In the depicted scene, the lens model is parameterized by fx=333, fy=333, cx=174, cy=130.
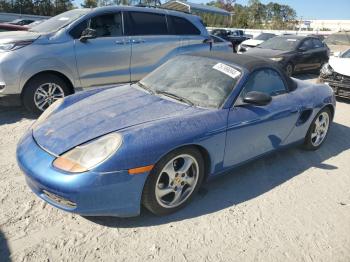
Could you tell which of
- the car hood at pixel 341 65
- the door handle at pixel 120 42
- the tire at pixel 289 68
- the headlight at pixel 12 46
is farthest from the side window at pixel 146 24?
the tire at pixel 289 68

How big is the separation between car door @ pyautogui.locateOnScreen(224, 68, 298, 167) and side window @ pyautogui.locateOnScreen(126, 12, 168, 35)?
10.2ft

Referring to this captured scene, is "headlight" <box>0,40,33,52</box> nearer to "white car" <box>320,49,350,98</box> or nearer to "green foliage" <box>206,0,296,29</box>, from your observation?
"white car" <box>320,49,350,98</box>

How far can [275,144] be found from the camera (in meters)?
3.84

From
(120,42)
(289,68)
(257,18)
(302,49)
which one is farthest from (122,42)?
(257,18)

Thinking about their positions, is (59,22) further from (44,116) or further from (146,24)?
(44,116)

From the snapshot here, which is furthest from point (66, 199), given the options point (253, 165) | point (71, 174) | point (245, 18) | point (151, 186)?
point (245, 18)

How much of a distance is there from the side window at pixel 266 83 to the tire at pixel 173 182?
36.3 inches

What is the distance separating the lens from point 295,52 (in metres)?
10.5

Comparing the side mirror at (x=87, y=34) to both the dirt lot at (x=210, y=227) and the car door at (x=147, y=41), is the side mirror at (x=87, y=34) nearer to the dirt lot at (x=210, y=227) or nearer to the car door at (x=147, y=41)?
the car door at (x=147, y=41)

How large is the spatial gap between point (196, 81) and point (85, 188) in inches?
67.0

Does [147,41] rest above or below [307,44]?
above

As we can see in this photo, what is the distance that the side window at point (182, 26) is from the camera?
22.0ft

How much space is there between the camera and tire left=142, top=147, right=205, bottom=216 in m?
2.72

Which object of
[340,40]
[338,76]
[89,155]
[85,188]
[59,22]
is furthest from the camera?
[340,40]
